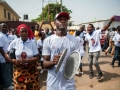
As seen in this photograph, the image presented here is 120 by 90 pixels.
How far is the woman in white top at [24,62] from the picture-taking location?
3211mm

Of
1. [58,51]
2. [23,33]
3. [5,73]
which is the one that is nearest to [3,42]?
[5,73]

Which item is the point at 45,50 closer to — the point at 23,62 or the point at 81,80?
the point at 23,62

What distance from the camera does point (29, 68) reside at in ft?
10.7

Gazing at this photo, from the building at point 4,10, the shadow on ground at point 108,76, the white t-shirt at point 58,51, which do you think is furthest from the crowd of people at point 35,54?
the building at point 4,10

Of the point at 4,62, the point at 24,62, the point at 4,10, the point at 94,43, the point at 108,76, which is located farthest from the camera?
the point at 4,10

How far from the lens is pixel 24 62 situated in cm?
316

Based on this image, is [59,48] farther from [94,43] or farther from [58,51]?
[94,43]

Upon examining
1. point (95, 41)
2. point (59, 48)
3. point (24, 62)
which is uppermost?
point (59, 48)

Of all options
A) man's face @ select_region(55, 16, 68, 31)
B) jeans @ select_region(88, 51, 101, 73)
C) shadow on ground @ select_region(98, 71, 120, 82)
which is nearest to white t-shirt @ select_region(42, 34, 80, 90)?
man's face @ select_region(55, 16, 68, 31)

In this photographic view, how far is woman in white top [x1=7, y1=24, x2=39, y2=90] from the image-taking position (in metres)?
3.21

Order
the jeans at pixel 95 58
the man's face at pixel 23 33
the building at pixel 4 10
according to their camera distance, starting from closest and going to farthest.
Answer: the man's face at pixel 23 33 < the jeans at pixel 95 58 < the building at pixel 4 10

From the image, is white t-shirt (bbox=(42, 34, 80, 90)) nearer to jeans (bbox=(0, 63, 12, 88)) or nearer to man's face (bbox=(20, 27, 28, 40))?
man's face (bbox=(20, 27, 28, 40))

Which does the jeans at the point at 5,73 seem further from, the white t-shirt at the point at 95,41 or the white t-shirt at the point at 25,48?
the white t-shirt at the point at 95,41

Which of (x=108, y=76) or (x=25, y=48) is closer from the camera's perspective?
(x=25, y=48)
